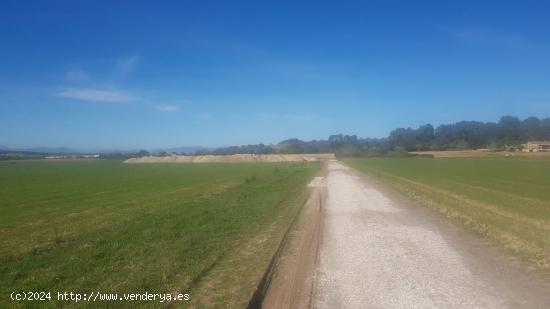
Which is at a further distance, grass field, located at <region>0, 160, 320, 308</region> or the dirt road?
grass field, located at <region>0, 160, 320, 308</region>

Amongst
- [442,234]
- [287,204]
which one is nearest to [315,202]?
[287,204]

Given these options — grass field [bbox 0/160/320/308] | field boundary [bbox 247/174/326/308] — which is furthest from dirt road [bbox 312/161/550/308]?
grass field [bbox 0/160/320/308]

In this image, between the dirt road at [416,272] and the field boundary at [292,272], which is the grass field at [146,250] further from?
the dirt road at [416,272]

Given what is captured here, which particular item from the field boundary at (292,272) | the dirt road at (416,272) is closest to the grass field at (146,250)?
the field boundary at (292,272)

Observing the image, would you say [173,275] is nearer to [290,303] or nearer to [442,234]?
[290,303]

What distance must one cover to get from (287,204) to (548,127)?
177 m

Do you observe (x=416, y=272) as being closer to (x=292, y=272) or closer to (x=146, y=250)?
(x=292, y=272)

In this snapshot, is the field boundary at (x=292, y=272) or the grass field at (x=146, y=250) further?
the grass field at (x=146, y=250)

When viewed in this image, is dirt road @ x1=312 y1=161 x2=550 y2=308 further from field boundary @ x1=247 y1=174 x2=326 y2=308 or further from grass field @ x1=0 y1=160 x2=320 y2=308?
grass field @ x1=0 y1=160 x2=320 y2=308

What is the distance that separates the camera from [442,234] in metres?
14.6

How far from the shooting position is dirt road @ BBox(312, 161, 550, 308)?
7.80 m

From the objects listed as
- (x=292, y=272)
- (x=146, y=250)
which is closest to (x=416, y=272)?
(x=292, y=272)

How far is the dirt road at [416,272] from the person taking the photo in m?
7.80

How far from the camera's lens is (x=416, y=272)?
9.66m
